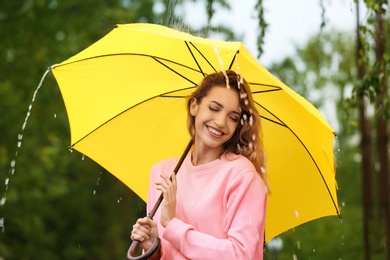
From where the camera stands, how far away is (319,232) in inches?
1010

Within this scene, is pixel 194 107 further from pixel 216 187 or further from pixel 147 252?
pixel 147 252

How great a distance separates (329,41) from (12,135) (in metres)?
9.88

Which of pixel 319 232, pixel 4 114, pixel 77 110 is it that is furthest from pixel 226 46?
pixel 319 232

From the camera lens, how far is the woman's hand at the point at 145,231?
4.47 metres

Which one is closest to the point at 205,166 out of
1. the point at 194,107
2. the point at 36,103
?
the point at 194,107

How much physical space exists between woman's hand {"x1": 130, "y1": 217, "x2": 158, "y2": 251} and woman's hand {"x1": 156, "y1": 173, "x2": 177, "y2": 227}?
82 millimetres

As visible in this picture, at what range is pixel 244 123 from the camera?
464cm

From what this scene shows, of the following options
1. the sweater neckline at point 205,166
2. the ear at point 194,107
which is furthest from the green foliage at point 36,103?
the sweater neckline at point 205,166

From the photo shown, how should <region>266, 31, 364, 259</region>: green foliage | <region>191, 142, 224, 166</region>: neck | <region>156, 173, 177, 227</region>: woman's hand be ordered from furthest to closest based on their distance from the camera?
<region>266, 31, 364, 259</region>: green foliage → <region>191, 142, 224, 166</region>: neck → <region>156, 173, 177, 227</region>: woman's hand

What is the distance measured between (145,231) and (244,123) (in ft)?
2.26

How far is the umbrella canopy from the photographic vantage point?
16.5 ft

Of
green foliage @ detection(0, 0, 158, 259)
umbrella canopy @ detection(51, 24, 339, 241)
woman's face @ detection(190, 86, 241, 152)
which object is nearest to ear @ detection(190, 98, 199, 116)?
woman's face @ detection(190, 86, 241, 152)

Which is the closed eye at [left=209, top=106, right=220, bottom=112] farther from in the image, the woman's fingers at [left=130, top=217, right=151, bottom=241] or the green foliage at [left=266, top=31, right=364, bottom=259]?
the green foliage at [left=266, top=31, right=364, bottom=259]

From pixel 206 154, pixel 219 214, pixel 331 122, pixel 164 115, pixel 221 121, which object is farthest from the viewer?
pixel 331 122
